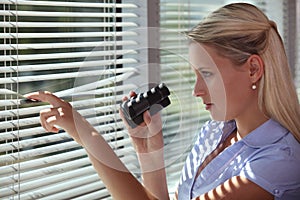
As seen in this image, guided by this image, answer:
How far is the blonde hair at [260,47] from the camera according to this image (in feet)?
4.56

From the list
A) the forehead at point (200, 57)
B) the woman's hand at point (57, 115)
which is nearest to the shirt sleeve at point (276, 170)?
the forehead at point (200, 57)

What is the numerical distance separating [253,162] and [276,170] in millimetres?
60

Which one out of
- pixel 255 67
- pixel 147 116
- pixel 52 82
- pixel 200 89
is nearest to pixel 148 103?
pixel 147 116

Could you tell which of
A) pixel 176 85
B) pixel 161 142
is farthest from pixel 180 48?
pixel 161 142

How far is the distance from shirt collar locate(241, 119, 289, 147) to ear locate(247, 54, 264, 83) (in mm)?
131

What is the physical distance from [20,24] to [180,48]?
511 mm

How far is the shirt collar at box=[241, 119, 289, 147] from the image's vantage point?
144 cm

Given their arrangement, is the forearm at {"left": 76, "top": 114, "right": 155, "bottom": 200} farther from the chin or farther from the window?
the chin

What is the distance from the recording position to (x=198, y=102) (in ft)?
4.36

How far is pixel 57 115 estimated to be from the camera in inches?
49.7

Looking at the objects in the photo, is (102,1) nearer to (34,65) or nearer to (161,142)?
(34,65)

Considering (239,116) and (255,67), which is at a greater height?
(255,67)

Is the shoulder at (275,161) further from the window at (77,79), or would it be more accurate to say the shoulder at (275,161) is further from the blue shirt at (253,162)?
the window at (77,79)

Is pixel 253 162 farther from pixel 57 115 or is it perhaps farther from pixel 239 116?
pixel 57 115
